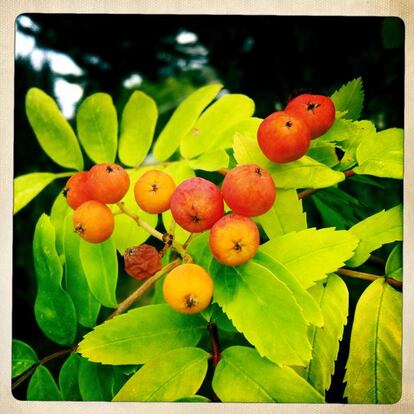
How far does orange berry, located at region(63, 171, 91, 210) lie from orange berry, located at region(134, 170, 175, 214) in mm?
88

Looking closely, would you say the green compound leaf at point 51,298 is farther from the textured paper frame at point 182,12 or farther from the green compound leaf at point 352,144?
the green compound leaf at point 352,144

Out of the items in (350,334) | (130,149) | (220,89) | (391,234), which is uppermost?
(220,89)

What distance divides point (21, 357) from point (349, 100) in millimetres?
716

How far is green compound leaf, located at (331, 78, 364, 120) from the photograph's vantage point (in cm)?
99

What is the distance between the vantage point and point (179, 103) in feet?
3.36

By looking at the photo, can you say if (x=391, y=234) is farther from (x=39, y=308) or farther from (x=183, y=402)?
(x=39, y=308)

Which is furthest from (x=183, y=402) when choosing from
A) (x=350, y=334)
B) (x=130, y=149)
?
(x=130, y=149)

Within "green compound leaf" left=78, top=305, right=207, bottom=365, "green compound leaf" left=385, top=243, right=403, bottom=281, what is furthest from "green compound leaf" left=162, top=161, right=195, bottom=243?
"green compound leaf" left=385, top=243, right=403, bottom=281


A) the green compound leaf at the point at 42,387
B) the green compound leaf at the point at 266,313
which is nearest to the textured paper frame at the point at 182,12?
the green compound leaf at the point at 42,387

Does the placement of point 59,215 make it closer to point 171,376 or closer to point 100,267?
point 100,267

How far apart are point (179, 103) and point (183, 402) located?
516mm

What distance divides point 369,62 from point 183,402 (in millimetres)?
663

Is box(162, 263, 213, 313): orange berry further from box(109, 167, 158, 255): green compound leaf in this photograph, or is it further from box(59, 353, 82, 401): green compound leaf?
box(59, 353, 82, 401): green compound leaf

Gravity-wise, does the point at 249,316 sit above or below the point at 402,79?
below
